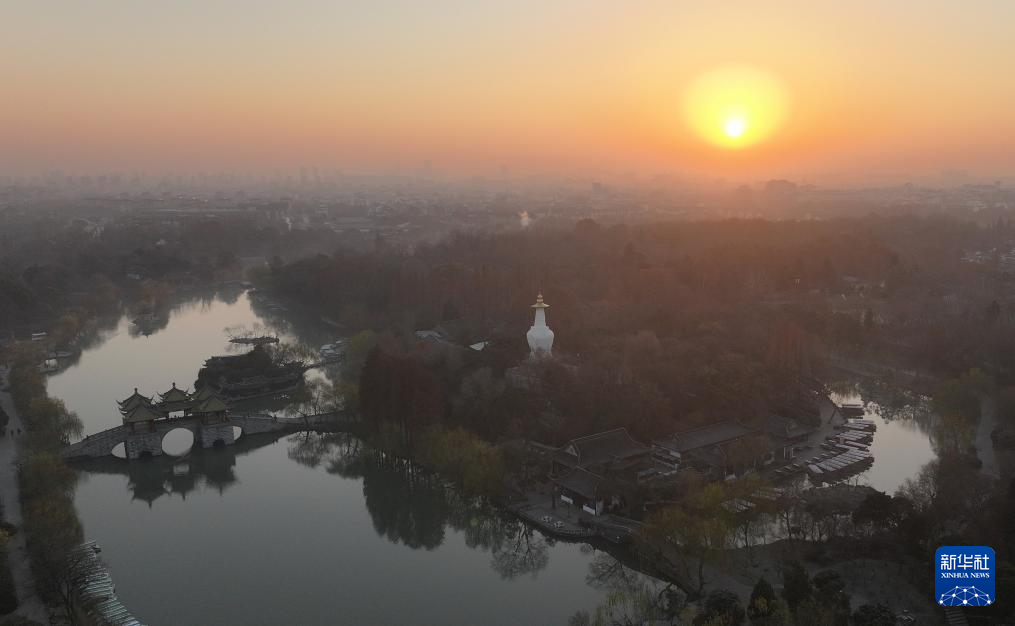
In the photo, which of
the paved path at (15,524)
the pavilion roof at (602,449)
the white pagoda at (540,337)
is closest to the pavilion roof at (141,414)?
the paved path at (15,524)

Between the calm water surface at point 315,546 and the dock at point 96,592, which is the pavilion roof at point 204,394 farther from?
the dock at point 96,592

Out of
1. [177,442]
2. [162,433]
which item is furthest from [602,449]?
[177,442]

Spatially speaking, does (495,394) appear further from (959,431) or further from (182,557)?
(959,431)

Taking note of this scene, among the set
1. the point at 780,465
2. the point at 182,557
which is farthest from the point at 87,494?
the point at 780,465

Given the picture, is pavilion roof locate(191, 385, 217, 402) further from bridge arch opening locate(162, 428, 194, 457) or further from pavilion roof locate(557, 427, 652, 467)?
pavilion roof locate(557, 427, 652, 467)

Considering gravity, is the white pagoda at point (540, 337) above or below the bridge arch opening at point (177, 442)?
above
